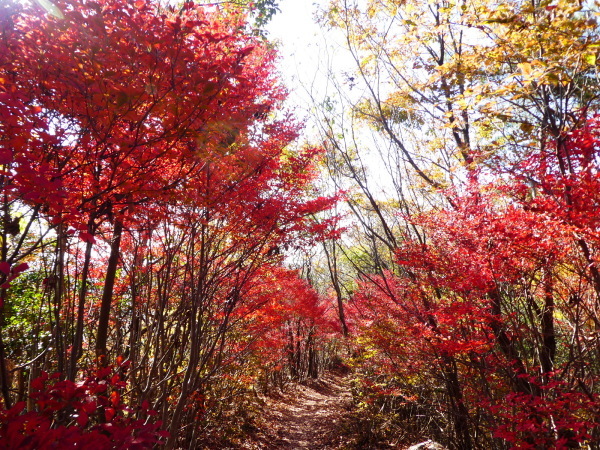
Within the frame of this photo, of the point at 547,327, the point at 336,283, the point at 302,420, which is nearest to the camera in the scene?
the point at 547,327

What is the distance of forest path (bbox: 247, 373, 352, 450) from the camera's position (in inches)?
399

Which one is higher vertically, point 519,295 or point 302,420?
point 519,295

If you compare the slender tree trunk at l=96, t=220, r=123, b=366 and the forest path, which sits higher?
the slender tree trunk at l=96, t=220, r=123, b=366

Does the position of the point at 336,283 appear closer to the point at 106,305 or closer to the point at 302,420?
the point at 302,420

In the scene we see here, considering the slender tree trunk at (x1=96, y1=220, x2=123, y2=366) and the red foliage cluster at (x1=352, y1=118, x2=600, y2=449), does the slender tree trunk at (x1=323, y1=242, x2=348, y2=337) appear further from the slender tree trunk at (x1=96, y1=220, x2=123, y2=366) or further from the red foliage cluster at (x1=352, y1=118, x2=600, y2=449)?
the slender tree trunk at (x1=96, y1=220, x2=123, y2=366)

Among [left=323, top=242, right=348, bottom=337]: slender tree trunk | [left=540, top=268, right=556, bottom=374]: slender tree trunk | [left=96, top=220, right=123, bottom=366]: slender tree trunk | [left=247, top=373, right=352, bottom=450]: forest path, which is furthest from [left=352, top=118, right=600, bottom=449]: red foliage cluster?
[left=96, top=220, right=123, bottom=366]: slender tree trunk

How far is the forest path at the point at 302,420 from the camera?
10.1 m

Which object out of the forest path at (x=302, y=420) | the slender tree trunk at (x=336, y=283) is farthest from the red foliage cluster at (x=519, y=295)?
the forest path at (x=302, y=420)

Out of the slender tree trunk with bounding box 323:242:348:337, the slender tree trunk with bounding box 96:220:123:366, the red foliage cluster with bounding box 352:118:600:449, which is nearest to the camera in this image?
the red foliage cluster with bounding box 352:118:600:449

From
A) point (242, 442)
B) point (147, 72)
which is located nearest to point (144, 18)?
point (147, 72)

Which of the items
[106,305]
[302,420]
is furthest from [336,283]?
[106,305]

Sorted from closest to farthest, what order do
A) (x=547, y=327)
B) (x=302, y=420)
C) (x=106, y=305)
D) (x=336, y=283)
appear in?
→ 1. (x=106, y=305)
2. (x=547, y=327)
3. (x=336, y=283)
4. (x=302, y=420)

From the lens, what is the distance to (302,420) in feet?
41.6

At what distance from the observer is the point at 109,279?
5.51 m
